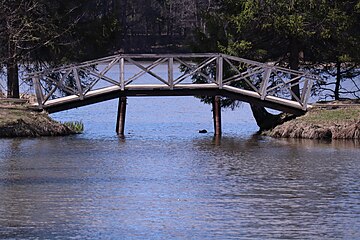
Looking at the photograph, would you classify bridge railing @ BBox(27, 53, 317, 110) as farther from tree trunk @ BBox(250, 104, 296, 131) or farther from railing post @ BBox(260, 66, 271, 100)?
tree trunk @ BBox(250, 104, 296, 131)

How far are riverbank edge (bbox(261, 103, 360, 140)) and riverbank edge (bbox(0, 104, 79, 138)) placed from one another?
20.2 feet

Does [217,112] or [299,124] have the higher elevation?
[217,112]

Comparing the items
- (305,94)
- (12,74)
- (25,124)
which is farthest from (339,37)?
(12,74)

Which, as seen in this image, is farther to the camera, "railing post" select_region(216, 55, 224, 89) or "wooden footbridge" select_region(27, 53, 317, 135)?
"railing post" select_region(216, 55, 224, 89)

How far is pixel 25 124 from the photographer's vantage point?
2956 centimetres

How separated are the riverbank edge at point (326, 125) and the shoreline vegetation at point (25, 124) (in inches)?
241

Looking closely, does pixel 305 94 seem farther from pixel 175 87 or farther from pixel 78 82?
pixel 78 82

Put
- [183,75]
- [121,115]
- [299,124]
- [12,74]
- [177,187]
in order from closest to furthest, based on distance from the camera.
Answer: [177,187], [299,124], [183,75], [121,115], [12,74]

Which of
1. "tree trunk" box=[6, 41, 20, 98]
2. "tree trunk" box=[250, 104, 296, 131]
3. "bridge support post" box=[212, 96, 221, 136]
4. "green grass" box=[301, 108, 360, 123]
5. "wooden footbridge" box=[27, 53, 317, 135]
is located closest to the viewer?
"green grass" box=[301, 108, 360, 123]

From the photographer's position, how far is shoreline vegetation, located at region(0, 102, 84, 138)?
29266 mm

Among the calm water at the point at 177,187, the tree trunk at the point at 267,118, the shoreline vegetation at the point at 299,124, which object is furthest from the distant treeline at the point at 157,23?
the calm water at the point at 177,187

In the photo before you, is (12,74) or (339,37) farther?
(12,74)

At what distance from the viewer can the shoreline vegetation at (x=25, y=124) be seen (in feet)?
96.0

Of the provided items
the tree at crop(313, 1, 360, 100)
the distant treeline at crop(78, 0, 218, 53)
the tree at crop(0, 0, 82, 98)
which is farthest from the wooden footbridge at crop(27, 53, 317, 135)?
the distant treeline at crop(78, 0, 218, 53)
